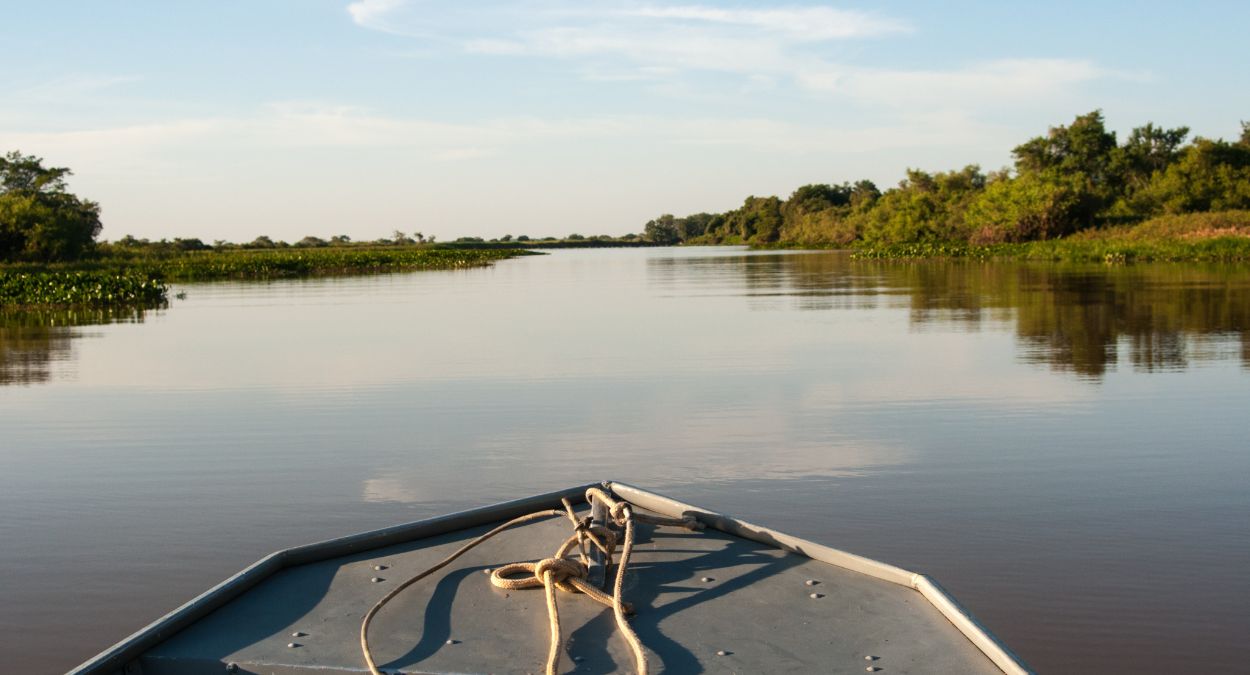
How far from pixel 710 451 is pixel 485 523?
3.86 metres

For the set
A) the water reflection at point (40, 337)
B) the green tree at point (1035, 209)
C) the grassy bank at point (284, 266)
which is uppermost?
the green tree at point (1035, 209)

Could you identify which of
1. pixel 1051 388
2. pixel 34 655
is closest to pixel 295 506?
pixel 34 655

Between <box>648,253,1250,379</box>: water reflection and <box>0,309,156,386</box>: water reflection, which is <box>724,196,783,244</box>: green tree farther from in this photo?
<box>0,309,156,386</box>: water reflection

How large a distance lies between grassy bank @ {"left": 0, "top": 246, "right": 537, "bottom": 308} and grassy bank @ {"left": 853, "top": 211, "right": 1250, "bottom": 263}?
2945cm

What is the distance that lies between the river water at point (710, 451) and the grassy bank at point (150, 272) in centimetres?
1214

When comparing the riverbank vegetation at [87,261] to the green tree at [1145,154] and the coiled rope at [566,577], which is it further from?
the green tree at [1145,154]

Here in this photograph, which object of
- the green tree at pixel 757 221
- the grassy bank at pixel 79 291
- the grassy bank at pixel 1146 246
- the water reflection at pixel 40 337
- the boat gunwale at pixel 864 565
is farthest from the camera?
the green tree at pixel 757 221

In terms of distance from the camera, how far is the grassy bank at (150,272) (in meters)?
30.6

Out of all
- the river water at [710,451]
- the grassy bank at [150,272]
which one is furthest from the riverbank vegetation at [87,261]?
the river water at [710,451]

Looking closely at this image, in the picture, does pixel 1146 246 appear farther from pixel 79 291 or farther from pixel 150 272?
pixel 150 272

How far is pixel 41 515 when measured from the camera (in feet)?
23.4

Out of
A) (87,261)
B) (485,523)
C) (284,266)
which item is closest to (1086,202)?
(284,266)

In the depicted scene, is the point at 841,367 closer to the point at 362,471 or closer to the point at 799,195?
the point at 362,471

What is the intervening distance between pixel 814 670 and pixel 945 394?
8.35 m
